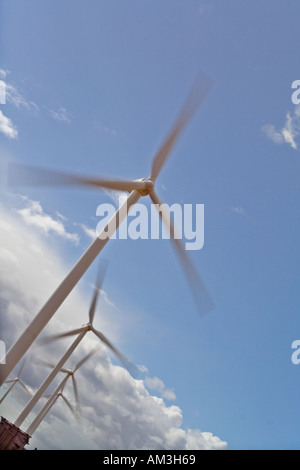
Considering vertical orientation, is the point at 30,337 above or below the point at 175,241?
below

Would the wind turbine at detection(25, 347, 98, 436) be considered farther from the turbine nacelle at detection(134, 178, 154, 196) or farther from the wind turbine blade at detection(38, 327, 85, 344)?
the turbine nacelle at detection(134, 178, 154, 196)

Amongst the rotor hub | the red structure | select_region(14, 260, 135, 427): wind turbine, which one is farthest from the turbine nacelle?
the red structure

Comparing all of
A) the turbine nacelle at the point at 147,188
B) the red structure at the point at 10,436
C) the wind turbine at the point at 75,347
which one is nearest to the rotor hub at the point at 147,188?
the turbine nacelle at the point at 147,188

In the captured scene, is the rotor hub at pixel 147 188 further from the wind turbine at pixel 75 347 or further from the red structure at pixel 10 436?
the red structure at pixel 10 436

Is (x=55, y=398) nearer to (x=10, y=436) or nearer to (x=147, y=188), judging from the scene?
(x=10, y=436)

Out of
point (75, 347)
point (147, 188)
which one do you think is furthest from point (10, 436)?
point (147, 188)

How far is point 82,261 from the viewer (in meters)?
21.4

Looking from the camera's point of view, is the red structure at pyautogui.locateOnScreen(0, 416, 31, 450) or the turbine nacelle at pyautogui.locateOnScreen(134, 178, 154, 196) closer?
the turbine nacelle at pyautogui.locateOnScreen(134, 178, 154, 196)

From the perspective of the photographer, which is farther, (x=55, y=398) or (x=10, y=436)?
(x=55, y=398)

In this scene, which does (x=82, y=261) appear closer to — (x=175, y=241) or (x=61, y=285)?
(x=61, y=285)
